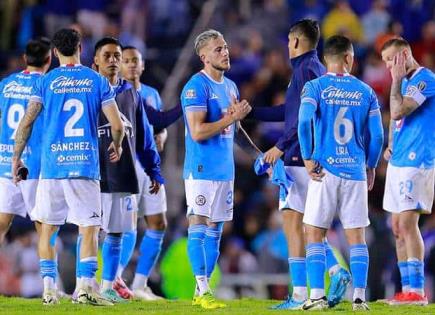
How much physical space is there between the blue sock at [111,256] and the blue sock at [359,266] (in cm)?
275

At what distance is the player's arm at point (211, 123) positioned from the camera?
39.7 feet

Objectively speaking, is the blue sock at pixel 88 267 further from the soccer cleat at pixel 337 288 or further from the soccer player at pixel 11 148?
the soccer cleat at pixel 337 288

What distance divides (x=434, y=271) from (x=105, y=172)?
20.9 feet

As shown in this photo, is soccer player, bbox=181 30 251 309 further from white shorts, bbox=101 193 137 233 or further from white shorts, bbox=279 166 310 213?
white shorts, bbox=101 193 137 233

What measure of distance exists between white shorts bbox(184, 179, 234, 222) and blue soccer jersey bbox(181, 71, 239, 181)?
6 cm

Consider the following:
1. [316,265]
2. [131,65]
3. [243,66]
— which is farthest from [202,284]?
[243,66]

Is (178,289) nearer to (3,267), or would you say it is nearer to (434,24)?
(3,267)

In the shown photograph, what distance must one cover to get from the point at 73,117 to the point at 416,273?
12.3 feet

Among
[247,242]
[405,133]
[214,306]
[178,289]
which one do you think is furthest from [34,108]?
[247,242]

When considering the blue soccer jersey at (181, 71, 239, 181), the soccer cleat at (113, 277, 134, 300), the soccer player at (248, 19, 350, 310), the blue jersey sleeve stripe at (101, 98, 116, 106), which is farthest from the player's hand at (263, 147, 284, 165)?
the soccer cleat at (113, 277, 134, 300)

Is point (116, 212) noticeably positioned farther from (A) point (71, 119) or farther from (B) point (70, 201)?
(A) point (71, 119)

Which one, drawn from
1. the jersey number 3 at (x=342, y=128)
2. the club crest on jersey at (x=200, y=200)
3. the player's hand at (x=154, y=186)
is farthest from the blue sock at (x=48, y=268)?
the jersey number 3 at (x=342, y=128)

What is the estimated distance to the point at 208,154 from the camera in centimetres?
1233

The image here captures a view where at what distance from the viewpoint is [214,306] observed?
39.3ft
